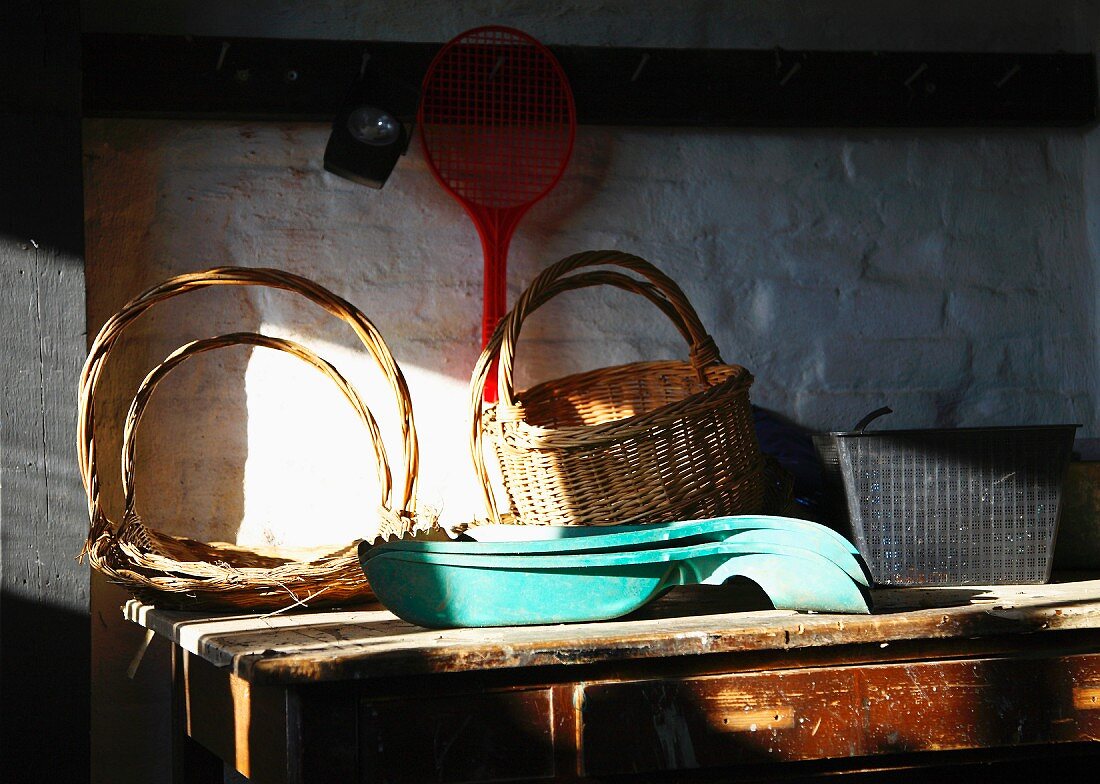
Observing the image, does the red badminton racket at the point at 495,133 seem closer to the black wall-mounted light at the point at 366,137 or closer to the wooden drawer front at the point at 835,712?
the black wall-mounted light at the point at 366,137

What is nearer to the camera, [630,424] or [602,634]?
[602,634]

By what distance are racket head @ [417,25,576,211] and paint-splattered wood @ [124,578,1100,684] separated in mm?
930

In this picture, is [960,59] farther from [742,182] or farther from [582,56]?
[582,56]

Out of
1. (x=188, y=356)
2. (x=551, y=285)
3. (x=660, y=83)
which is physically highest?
(x=660, y=83)

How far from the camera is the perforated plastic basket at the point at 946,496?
5.20 ft

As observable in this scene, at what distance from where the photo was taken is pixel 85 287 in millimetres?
1902

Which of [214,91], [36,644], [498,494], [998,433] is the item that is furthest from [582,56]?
[36,644]

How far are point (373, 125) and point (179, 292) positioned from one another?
53 centimetres

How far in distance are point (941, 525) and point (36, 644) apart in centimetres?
142

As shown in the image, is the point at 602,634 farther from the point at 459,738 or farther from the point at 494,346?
the point at 494,346

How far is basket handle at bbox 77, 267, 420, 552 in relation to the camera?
162cm

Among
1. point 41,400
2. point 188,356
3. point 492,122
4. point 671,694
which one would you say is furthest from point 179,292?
point 671,694

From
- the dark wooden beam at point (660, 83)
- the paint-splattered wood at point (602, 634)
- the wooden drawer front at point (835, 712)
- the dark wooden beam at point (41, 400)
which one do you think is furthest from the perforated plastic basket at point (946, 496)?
the dark wooden beam at point (41, 400)

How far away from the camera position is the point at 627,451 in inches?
63.8
